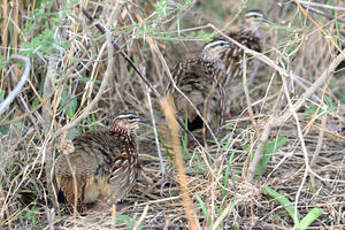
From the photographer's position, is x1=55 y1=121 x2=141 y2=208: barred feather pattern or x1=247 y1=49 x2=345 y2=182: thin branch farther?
x1=55 y1=121 x2=141 y2=208: barred feather pattern

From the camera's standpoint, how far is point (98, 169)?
4.18 metres

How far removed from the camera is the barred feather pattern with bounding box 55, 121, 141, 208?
410cm

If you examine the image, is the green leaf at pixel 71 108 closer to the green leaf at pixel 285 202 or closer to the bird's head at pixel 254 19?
the green leaf at pixel 285 202

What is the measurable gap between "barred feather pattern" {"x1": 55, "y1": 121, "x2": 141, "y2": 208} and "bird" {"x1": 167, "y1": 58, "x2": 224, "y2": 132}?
0.87 m

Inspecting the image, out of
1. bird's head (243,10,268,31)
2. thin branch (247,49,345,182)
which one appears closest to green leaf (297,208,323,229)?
thin branch (247,49,345,182)

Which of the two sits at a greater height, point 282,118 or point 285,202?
point 282,118

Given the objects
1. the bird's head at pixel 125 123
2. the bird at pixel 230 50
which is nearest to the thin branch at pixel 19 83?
the bird's head at pixel 125 123

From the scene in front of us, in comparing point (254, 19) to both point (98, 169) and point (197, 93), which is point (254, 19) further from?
point (98, 169)

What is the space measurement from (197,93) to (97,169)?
1610mm

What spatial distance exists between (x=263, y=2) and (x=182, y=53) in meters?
1.78

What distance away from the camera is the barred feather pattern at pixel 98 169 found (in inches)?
161

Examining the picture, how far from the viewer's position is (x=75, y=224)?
4.00 m

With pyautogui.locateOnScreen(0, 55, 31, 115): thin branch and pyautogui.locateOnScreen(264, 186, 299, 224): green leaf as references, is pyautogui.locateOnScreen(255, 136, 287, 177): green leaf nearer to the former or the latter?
pyautogui.locateOnScreen(264, 186, 299, 224): green leaf

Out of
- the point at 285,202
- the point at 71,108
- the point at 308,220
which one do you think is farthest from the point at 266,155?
the point at 71,108
